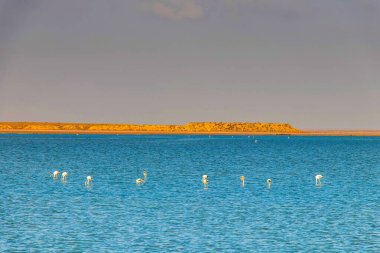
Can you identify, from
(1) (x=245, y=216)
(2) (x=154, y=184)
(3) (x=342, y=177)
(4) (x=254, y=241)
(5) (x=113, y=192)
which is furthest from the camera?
(3) (x=342, y=177)

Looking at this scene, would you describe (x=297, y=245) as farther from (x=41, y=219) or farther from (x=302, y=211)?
(x=41, y=219)

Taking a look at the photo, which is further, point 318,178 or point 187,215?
point 318,178

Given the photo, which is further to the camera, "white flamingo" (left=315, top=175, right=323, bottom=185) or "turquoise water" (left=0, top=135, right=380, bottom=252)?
"white flamingo" (left=315, top=175, right=323, bottom=185)

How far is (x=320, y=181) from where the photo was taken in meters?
70.8

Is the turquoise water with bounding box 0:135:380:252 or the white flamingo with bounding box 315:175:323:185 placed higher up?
the white flamingo with bounding box 315:175:323:185

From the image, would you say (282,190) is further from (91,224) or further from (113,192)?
(91,224)

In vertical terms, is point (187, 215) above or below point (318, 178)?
below

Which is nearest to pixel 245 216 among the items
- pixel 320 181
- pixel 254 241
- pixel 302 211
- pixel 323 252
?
pixel 302 211

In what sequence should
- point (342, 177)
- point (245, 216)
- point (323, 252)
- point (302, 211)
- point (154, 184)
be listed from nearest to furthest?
1. point (323, 252)
2. point (245, 216)
3. point (302, 211)
4. point (154, 184)
5. point (342, 177)

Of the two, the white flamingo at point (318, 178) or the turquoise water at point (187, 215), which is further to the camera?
the white flamingo at point (318, 178)

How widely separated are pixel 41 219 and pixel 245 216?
40.6 feet

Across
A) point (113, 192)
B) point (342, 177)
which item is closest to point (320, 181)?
point (342, 177)

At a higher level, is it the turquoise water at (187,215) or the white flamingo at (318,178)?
the white flamingo at (318,178)

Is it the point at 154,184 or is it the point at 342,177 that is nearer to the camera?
the point at 154,184
